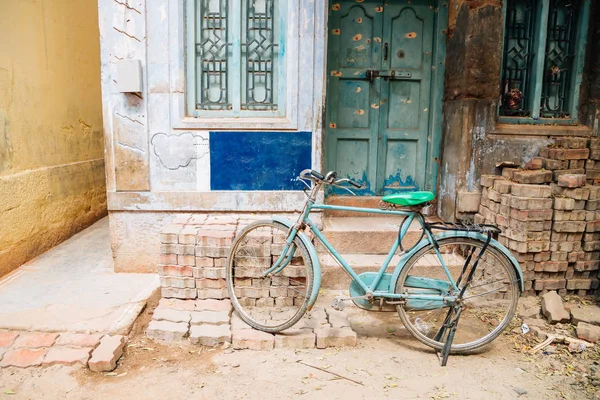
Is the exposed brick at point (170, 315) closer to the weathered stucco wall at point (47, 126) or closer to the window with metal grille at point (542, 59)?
the weathered stucco wall at point (47, 126)

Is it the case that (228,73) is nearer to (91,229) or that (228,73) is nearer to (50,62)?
(50,62)

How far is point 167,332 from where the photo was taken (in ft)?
12.5

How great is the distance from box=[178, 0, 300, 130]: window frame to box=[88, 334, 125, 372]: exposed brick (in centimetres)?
223

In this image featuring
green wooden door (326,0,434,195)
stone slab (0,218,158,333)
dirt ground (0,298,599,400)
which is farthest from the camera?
green wooden door (326,0,434,195)

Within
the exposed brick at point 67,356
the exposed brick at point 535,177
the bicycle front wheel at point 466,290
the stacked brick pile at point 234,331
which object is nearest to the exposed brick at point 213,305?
the stacked brick pile at point 234,331

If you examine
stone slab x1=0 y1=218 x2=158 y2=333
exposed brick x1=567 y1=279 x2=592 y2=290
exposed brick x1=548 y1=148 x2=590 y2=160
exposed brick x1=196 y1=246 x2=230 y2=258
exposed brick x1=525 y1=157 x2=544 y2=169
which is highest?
exposed brick x1=548 y1=148 x2=590 y2=160

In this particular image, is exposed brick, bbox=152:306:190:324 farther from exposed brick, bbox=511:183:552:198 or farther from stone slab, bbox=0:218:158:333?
exposed brick, bbox=511:183:552:198

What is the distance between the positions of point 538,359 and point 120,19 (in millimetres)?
4804

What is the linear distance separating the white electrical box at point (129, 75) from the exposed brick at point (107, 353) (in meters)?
2.42

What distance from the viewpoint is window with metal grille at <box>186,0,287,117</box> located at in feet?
16.2

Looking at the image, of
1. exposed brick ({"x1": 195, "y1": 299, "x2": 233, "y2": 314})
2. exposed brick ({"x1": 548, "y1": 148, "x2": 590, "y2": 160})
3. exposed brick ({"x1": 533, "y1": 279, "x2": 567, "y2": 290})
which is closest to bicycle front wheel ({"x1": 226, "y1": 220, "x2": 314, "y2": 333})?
exposed brick ({"x1": 195, "y1": 299, "x2": 233, "y2": 314})

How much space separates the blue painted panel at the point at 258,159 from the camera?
5.02m

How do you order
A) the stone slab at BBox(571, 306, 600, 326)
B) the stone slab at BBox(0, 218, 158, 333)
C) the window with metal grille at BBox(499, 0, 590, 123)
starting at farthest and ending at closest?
the window with metal grille at BBox(499, 0, 590, 123), the stone slab at BBox(571, 306, 600, 326), the stone slab at BBox(0, 218, 158, 333)

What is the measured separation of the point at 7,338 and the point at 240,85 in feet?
9.96
